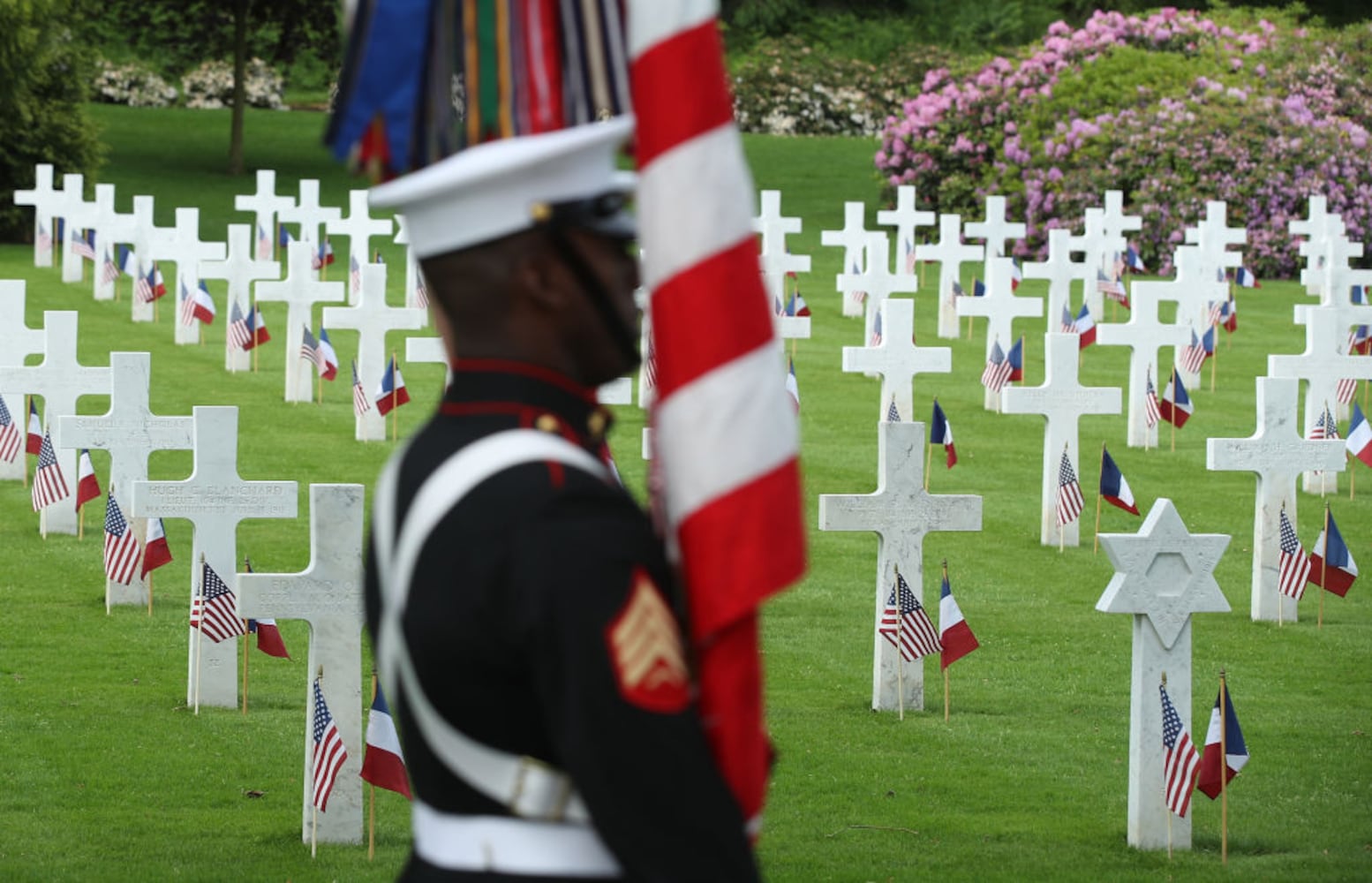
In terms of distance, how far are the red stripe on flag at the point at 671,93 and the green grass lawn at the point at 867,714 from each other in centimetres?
524

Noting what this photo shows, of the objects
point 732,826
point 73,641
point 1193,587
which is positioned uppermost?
point 732,826

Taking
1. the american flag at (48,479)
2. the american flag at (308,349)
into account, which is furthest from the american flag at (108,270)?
the american flag at (48,479)

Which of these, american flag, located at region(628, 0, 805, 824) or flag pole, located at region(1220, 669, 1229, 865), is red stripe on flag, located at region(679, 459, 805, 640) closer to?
american flag, located at region(628, 0, 805, 824)

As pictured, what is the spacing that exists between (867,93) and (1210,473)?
38.4m

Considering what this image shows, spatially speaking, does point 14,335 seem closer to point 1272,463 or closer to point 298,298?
point 298,298

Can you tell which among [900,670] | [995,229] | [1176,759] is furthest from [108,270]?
[1176,759]

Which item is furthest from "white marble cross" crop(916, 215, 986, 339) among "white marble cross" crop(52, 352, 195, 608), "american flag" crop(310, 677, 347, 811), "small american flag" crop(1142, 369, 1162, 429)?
"american flag" crop(310, 677, 347, 811)

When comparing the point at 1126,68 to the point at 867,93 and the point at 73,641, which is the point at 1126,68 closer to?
the point at 867,93

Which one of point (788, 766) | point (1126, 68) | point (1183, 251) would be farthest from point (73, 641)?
point (1126, 68)

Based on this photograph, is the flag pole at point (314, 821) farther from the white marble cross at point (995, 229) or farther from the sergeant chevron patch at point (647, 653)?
the white marble cross at point (995, 229)

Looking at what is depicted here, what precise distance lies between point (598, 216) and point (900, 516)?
283 inches

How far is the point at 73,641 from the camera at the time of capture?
36.7 ft

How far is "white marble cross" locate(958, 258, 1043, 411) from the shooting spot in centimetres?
1889

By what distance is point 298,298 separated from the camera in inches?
774
